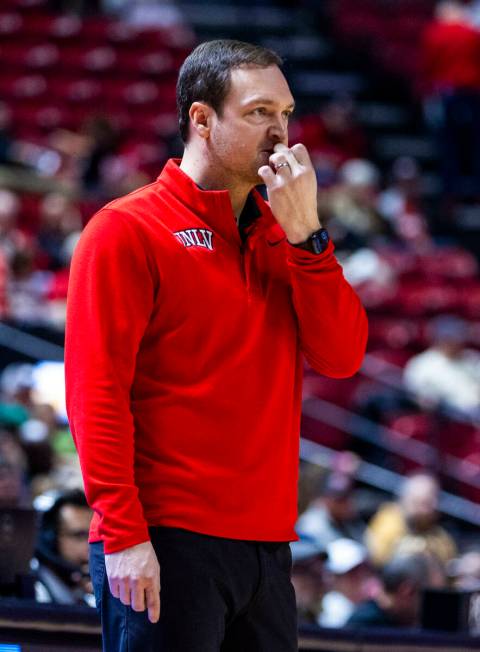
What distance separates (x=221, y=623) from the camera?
2783 millimetres

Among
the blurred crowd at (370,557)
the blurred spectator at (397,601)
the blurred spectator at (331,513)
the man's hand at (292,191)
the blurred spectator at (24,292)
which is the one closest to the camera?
the man's hand at (292,191)

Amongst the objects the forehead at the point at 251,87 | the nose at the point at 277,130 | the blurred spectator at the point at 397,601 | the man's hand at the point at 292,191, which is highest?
the forehead at the point at 251,87

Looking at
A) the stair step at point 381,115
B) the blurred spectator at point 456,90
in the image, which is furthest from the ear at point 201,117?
the stair step at point 381,115

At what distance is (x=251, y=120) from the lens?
293 cm

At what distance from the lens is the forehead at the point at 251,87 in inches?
115

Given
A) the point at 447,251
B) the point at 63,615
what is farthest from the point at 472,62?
the point at 63,615

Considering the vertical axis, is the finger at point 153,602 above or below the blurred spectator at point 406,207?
below

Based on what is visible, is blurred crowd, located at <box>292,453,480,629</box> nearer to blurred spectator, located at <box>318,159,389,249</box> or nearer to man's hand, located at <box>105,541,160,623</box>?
man's hand, located at <box>105,541,160,623</box>

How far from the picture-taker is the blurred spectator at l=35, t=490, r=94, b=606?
4547 millimetres

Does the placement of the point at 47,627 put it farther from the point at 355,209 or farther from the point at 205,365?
the point at 355,209

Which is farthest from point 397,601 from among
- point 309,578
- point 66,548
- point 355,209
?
point 355,209

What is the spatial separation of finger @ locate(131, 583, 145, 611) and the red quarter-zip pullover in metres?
0.08

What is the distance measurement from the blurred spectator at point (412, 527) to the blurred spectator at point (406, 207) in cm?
405

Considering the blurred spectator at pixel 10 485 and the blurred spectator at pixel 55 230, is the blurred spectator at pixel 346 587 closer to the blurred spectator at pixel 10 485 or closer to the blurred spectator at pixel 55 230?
the blurred spectator at pixel 10 485
